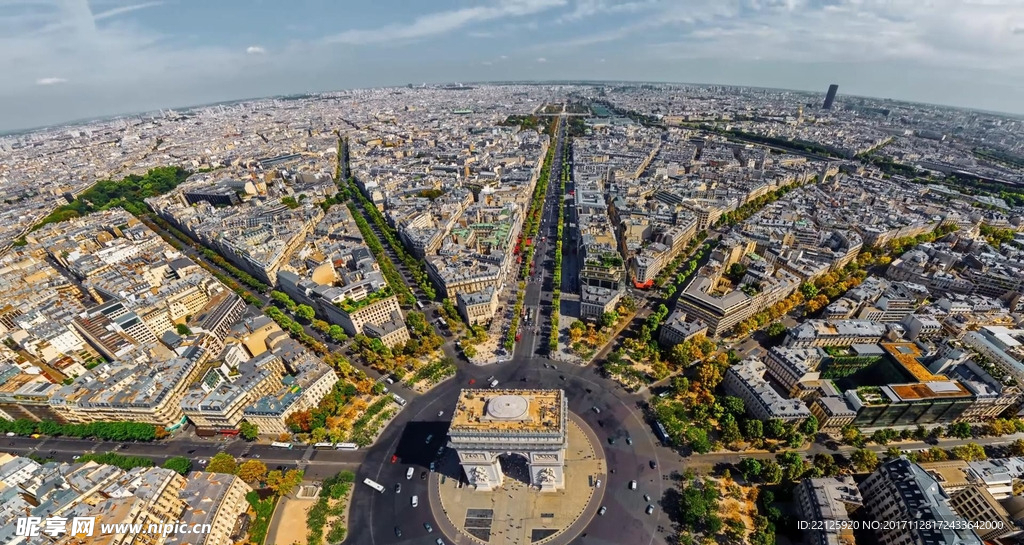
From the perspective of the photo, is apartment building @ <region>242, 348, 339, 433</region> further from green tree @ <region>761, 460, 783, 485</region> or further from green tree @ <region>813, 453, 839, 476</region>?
green tree @ <region>813, 453, 839, 476</region>

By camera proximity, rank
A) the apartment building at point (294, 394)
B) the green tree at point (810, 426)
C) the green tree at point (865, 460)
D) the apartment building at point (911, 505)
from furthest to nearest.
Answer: the apartment building at point (294, 394) → the green tree at point (810, 426) → the green tree at point (865, 460) → the apartment building at point (911, 505)

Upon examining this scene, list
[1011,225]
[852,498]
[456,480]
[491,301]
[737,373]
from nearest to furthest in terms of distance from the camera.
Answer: [852,498] → [456,480] → [737,373] → [491,301] → [1011,225]

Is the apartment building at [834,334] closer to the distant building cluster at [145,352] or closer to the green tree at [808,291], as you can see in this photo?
the green tree at [808,291]

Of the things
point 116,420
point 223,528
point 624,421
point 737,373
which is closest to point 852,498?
point 737,373

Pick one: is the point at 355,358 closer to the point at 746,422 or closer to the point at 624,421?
the point at 624,421

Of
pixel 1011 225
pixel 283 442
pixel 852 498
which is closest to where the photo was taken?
pixel 852 498

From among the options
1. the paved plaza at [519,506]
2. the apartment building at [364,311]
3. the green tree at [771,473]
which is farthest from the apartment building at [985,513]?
the apartment building at [364,311]

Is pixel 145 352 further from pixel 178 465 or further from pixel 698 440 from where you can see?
pixel 698 440
